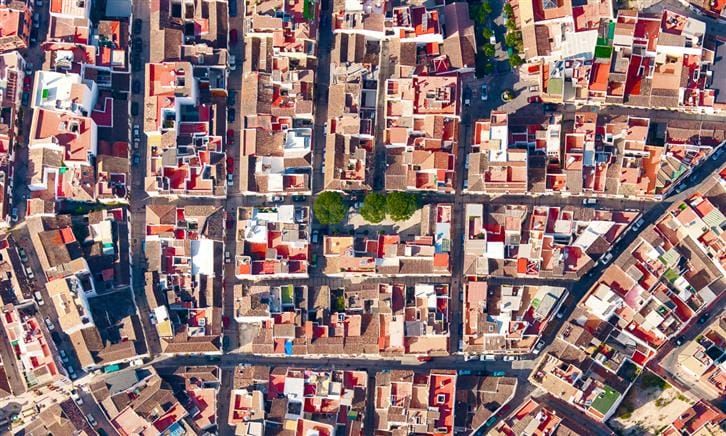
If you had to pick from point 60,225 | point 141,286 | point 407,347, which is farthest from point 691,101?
point 60,225

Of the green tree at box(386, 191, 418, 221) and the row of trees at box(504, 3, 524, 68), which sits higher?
the row of trees at box(504, 3, 524, 68)

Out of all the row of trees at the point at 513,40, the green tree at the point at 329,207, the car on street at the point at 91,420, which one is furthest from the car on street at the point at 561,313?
the car on street at the point at 91,420

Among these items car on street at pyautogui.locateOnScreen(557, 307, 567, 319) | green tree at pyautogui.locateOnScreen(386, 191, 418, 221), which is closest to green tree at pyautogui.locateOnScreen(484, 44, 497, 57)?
green tree at pyautogui.locateOnScreen(386, 191, 418, 221)

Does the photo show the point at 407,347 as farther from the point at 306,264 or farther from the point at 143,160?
the point at 143,160

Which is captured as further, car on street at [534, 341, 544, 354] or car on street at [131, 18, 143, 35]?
car on street at [131, 18, 143, 35]

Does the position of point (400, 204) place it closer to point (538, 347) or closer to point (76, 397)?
point (538, 347)

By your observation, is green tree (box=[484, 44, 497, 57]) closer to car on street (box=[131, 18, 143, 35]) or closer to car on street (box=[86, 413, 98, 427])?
car on street (box=[131, 18, 143, 35])
